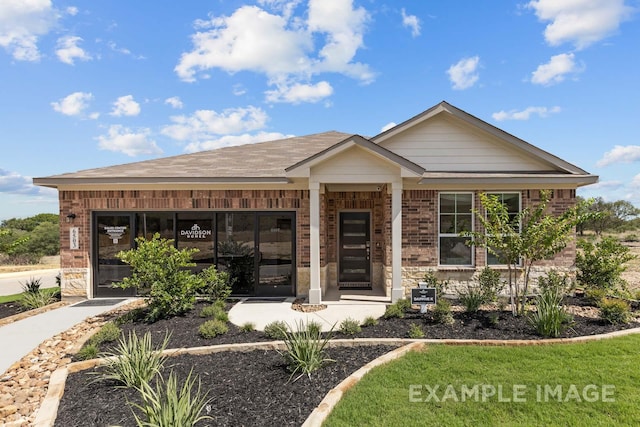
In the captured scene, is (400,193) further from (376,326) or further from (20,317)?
(20,317)

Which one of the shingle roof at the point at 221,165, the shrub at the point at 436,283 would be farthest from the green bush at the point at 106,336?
the shrub at the point at 436,283

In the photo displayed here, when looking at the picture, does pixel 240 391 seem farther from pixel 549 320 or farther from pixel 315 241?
pixel 549 320

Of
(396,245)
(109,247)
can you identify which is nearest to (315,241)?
(396,245)

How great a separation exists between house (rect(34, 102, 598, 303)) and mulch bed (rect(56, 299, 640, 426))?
7.99 feet

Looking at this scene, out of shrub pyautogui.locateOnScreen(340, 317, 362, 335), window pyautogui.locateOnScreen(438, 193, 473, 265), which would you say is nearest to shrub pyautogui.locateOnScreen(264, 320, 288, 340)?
shrub pyautogui.locateOnScreen(340, 317, 362, 335)

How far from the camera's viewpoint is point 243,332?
20.6ft

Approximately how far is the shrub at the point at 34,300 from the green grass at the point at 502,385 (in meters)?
8.89

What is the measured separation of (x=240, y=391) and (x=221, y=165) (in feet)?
23.6

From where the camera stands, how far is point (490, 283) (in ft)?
27.1

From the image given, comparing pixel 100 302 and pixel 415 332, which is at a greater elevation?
pixel 415 332

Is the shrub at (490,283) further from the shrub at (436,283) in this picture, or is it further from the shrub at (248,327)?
the shrub at (248,327)

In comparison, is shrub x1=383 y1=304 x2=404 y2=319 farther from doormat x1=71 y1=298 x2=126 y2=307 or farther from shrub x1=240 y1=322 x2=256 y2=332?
doormat x1=71 y1=298 x2=126 y2=307

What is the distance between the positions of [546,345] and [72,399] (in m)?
6.75

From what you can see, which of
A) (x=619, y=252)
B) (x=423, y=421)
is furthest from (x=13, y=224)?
(x=619, y=252)
